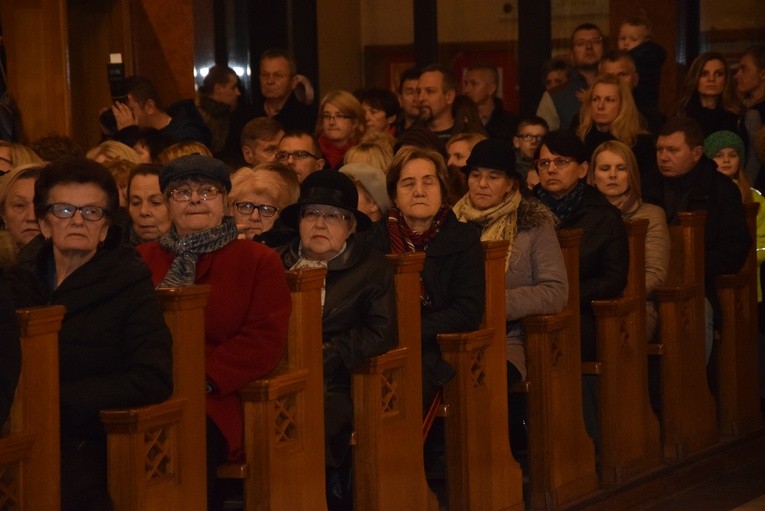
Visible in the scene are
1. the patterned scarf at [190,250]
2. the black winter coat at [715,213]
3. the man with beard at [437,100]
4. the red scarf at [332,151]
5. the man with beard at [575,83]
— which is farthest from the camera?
the man with beard at [575,83]

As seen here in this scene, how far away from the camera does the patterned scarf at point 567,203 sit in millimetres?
6289

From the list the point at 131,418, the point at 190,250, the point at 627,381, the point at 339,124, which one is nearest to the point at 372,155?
the point at 339,124

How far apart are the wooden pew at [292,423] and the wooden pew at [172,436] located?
0.22 meters

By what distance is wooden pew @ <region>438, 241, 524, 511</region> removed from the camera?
5.22m

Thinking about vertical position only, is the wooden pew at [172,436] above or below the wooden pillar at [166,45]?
below

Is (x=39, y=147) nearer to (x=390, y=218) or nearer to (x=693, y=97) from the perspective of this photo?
(x=390, y=218)

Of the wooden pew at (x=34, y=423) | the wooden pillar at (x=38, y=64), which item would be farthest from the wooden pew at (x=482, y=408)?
the wooden pillar at (x=38, y=64)

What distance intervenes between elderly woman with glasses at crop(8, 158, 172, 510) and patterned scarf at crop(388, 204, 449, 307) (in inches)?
61.4

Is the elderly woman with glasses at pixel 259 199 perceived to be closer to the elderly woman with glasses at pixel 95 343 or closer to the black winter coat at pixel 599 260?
the black winter coat at pixel 599 260

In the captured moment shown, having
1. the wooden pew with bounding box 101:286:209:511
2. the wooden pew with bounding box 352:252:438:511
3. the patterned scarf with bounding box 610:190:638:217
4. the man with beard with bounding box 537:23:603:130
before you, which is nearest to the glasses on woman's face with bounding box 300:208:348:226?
the wooden pew with bounding box 352:252:438:511

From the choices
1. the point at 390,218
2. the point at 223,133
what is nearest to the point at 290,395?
the point at 390,218

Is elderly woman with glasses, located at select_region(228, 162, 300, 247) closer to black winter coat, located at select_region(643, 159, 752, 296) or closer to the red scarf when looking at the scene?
the red scarf

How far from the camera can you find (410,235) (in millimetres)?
5414

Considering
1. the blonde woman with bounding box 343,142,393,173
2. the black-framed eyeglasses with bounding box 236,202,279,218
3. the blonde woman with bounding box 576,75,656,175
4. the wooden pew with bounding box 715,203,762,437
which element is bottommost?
the wooden pew with bounding box 715,203,762,437
